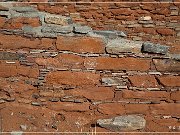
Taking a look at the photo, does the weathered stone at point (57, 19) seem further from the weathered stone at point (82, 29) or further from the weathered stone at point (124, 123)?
the weathered stone at point (124, 123)

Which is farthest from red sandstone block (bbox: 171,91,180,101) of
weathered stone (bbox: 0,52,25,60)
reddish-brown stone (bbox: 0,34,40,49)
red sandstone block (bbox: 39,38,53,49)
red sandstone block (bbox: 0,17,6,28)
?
red sandstone block (bbox: 0,17,6,28)

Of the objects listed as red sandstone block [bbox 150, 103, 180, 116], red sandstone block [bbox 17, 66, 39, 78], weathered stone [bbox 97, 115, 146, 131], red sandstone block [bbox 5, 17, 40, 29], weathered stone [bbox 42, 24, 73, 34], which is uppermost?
red sandstone block [bbox 5, 17, 40, 29]

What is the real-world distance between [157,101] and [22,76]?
56.9 inches

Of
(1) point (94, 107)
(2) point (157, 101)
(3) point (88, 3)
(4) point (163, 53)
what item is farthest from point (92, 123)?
(3) point (88, 3)

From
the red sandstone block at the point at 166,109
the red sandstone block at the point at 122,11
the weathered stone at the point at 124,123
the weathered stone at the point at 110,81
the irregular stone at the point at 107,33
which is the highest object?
the red sandstone block at the point at 122,11

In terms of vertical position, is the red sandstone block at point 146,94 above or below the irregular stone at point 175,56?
below

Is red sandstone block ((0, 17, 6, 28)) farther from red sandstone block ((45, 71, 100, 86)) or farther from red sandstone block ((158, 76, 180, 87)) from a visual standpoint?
red sandstone block ((158, 76, 180, 87))

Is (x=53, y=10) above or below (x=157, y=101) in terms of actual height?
above

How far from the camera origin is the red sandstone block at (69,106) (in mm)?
3277

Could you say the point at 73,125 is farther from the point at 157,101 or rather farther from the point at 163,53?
the point at 163,53

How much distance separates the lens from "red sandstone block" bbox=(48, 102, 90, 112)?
3277 mm

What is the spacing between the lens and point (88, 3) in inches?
127

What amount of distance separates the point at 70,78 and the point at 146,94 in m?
0.82

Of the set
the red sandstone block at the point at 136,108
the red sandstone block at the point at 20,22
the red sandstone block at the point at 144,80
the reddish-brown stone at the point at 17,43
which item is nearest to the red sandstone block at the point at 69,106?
the red sandstone block at the point at 136,108
